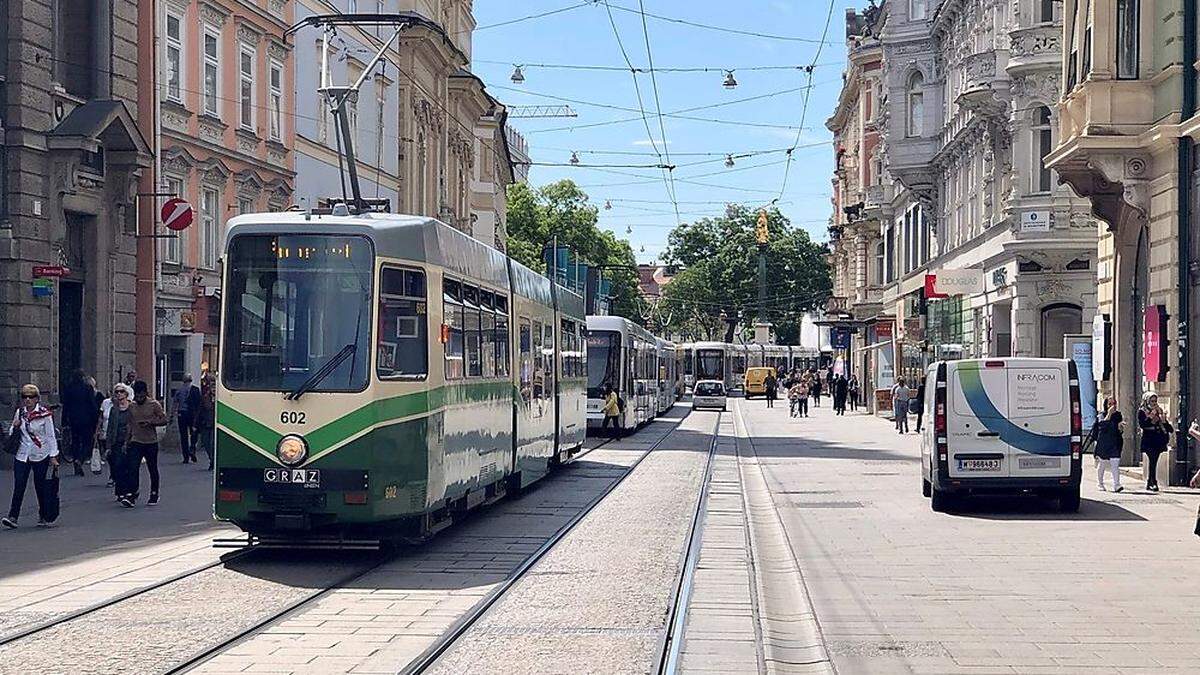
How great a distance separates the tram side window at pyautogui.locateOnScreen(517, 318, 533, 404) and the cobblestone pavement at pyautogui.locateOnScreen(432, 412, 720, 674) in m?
1.78

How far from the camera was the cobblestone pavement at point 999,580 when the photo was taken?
32.6 feet

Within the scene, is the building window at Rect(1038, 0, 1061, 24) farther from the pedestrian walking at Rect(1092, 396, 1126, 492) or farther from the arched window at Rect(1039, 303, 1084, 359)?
the pedestrian walking at Rect(1092, 396, 1126, 492)

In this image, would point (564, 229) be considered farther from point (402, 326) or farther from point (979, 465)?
point (402, 326)

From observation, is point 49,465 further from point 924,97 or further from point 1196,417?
point 924,97

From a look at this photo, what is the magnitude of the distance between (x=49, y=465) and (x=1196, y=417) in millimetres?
14807

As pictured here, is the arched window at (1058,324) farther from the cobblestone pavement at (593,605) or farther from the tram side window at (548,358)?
the cobblestone pavement at (593,605)

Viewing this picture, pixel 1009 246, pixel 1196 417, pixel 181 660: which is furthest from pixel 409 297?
pixel 1009 246

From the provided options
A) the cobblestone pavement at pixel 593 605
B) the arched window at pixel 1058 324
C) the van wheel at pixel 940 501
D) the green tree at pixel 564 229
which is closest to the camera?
the cobblestone pavement at pixel 593 605

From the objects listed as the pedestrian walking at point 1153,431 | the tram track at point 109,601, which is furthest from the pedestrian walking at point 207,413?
the pedestrian walking at point 1153,431

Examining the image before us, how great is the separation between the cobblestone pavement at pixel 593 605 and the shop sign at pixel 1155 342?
23.3ft

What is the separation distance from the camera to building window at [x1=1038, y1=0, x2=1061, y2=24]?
35750 millimetres

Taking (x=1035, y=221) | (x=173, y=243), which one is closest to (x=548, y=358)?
(x=173, y=243)

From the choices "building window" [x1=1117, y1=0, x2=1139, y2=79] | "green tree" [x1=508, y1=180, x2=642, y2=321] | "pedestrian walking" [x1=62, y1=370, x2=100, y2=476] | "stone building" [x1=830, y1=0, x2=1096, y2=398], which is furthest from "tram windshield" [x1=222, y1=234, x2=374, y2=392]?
"green tree" [x1=508, y1=180, x2=642, y2=321]

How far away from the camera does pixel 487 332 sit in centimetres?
1766
